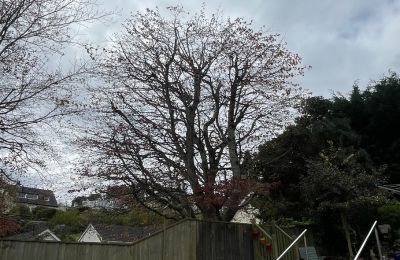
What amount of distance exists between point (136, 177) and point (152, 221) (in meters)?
3.44

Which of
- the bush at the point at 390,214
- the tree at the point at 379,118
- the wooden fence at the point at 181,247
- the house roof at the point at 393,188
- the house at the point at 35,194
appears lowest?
the wooden fence at the point at 181,247

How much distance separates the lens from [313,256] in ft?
38.4

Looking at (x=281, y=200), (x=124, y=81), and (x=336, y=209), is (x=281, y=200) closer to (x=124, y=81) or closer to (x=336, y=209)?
(x=336, y=209)

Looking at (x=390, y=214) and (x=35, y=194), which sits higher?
(x=35, y=194)

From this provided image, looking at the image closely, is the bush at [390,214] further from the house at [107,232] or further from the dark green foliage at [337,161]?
the house at [107,232]

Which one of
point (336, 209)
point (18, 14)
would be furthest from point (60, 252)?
point (336, 209)

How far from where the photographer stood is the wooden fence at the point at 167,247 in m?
7.51

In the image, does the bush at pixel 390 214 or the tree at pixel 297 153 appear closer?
the bush at pixel 390 214

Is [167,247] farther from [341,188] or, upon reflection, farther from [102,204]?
[341,188]

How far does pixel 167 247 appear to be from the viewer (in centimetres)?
864

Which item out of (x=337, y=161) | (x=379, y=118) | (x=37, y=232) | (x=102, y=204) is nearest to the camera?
(x=102, y=204)

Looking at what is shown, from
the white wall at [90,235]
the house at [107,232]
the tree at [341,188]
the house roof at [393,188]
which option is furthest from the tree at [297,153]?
the white wall at [90,235]

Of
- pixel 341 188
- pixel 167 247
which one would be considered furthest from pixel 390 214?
pixel 167 247

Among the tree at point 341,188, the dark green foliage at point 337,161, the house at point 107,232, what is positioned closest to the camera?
the tree at point 341,188
